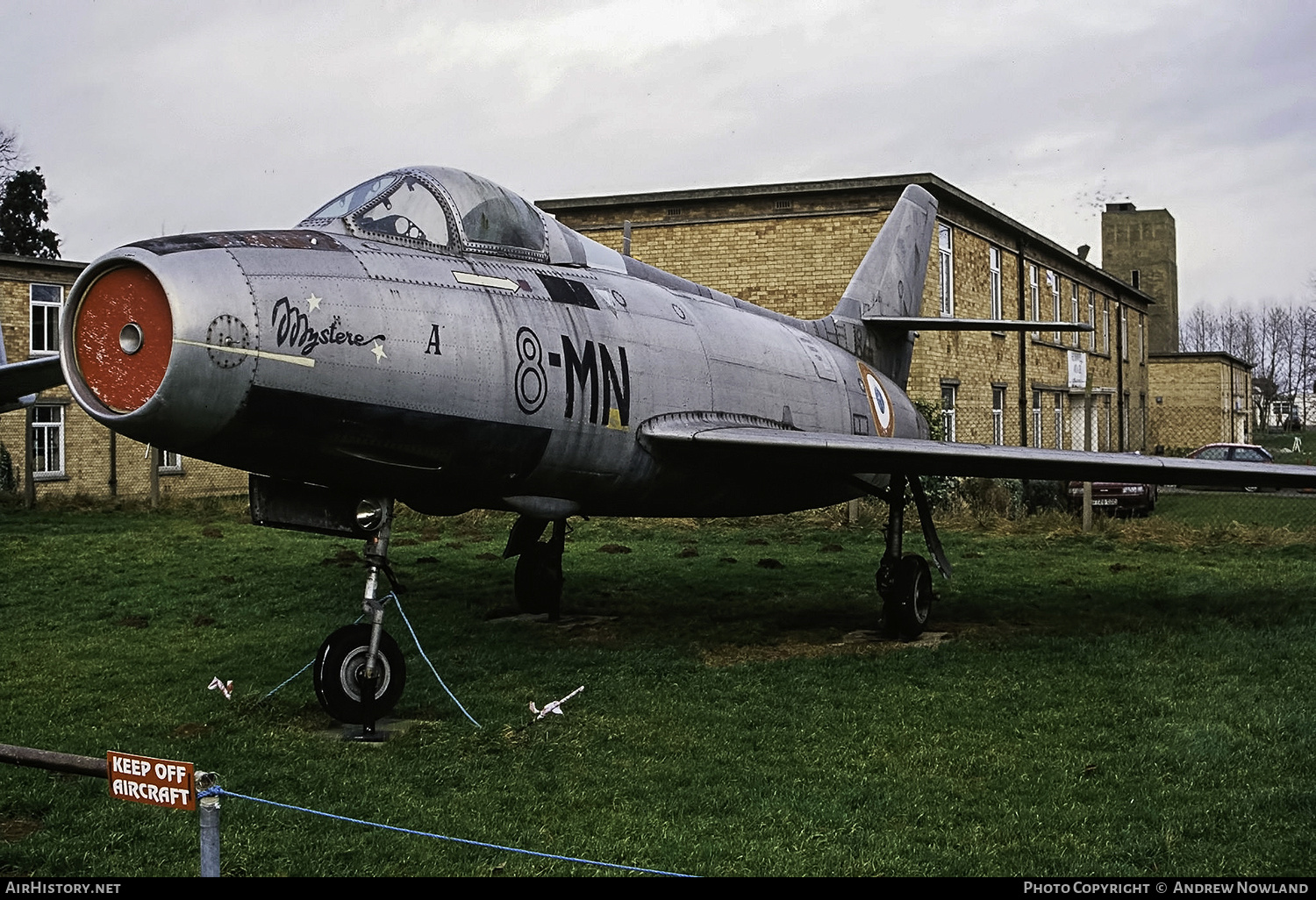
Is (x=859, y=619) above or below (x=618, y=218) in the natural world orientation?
below

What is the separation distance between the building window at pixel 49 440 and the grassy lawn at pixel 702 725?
1763cm

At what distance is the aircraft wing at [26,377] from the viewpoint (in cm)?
1066

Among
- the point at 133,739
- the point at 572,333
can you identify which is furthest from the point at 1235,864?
the point at 133,739

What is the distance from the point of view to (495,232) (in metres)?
7.18

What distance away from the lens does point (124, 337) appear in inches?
206

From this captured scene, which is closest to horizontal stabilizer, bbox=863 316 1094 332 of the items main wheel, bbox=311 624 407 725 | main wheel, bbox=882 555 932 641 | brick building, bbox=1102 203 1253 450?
main wheel, bbox=882 555 932 641

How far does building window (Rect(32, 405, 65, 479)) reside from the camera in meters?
28.3

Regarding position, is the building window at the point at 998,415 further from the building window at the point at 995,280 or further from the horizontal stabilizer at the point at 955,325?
the horizontal stabilizer at the point at 955,325

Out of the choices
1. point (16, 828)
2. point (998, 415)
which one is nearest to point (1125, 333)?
point (998, 415)

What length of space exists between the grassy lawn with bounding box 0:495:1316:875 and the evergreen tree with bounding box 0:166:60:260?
47.0m

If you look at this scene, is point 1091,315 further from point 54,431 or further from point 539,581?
point 54,431

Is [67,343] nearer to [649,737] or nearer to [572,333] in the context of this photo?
[572,333]


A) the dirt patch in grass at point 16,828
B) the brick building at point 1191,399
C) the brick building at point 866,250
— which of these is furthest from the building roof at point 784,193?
the brick building at point 1191,399

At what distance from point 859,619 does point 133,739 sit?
21.6 feet
